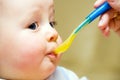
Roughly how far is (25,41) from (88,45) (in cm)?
52

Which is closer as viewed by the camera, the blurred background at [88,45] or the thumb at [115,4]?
the thumb at [115,4]

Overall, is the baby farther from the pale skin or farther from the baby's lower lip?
the pale skin

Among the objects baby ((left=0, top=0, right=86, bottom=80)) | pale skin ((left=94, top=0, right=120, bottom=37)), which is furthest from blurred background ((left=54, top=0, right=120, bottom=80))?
baby ((left=0, top=0, right=86, bottom=80))

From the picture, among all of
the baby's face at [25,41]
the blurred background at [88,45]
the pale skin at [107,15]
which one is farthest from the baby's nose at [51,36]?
the blurred background at [88,45]

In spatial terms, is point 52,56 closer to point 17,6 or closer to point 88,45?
point 17,6

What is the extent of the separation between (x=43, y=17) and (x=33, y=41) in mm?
70

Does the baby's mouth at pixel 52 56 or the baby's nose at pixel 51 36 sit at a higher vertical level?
the baby's nose at pixel 51 36

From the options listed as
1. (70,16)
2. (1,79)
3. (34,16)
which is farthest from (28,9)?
(70,16)

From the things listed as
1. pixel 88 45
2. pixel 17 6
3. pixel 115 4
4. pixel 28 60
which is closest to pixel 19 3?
pixel 17 6

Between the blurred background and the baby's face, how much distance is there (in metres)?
0.44

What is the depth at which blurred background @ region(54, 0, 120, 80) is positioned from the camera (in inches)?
44.2

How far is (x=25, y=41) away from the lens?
25.8 inches

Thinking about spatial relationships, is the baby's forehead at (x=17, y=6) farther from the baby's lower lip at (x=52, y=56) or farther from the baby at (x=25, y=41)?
the baby's lower lip at (x=52, y=56)

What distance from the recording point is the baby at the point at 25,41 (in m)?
0.65
